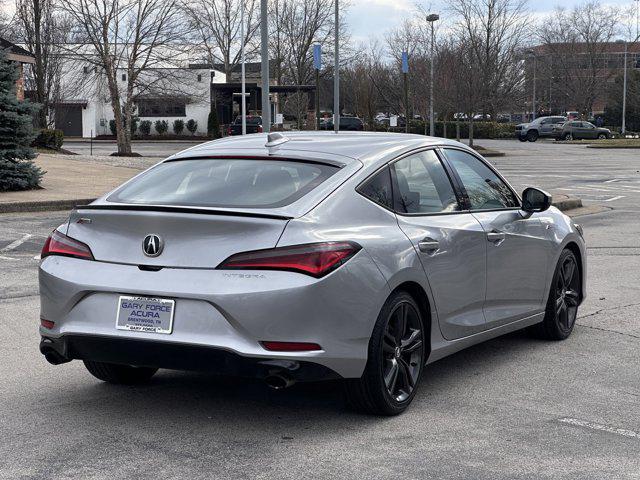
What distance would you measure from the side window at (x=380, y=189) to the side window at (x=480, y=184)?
0.92 meters

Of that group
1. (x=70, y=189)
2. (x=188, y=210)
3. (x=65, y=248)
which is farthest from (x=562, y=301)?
(x=70, y=189)

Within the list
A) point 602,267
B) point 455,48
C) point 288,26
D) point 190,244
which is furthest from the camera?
point 288,26

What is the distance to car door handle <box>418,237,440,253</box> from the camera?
5520 millimetres

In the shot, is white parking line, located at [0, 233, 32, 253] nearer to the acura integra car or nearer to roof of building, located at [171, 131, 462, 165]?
roof of building, located at [171, 131, 462, 165]

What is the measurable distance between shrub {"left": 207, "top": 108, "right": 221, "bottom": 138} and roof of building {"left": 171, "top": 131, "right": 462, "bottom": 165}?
61.0 meters

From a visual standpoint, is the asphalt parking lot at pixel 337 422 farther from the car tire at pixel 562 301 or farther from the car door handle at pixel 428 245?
the car door handle at pixel 428 245

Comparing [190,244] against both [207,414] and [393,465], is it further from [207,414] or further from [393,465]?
[393,465]

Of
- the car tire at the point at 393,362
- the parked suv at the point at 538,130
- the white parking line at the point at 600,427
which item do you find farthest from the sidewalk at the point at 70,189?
the parked suv at the point at 538,130

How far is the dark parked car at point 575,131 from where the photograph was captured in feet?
225

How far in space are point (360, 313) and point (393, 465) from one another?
79 centimetres

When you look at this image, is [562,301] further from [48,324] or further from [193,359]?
[48,324]

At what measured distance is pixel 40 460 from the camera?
4.57 meters

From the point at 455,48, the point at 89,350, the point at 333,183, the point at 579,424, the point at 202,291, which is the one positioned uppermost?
the point at 455,48

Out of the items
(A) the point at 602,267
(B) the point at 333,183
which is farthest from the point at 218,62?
(B) the point at 333,183
